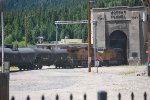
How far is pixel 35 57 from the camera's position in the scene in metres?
54.0

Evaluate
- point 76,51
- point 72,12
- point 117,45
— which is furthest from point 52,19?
point 76,51

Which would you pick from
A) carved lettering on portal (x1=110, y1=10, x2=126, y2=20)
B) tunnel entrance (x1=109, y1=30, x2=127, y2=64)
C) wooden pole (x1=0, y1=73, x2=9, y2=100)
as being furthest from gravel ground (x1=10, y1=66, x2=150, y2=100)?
tunnel entrance (x1=109, y1=30, x2=127, y2=64)

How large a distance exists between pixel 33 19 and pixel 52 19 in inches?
387

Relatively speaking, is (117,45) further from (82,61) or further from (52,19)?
(52,19)

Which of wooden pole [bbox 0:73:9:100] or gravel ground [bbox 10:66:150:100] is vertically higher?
wooden pole [bbox 0:73:9:100]

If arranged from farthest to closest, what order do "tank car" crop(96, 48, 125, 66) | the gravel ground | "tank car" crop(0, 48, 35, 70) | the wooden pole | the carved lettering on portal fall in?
1. the carved lettering on portal
2. "tank car" crop(96, 48, 125, 66)
3. "tank car" crop(0, 48, 35, 70)
4. the gravel ground
5. the wooden pole

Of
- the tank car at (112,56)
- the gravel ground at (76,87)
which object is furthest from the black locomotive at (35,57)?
the gravel ground at (76,87)

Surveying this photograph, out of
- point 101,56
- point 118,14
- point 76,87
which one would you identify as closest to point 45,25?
point 118,14

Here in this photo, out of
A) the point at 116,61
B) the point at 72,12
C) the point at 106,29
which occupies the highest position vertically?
the point at 72,12

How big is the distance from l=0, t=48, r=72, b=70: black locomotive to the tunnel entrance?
20.7m

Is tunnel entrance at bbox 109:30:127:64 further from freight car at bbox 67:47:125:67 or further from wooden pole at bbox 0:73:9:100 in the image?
wooden pole at bbox 0:73:9:100

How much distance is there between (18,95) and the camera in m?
19.5

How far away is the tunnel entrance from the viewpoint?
80438mm

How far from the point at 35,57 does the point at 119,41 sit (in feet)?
102
